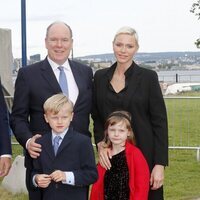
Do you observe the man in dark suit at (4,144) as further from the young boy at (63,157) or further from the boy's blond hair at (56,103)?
the boy's blond hair at (56,103)

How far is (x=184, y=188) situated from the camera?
22.1 feet

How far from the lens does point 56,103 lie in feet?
10.9

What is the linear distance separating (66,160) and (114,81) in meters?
0.74

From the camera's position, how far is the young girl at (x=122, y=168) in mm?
3604

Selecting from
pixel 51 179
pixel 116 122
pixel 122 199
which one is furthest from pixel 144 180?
pixel 51 179

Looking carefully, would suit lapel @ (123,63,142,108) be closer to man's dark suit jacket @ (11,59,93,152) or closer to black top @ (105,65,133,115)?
black top @ (105,65,133,115)

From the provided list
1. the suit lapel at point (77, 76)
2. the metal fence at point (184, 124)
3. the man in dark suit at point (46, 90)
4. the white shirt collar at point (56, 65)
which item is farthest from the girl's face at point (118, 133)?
the metal fence at point (184, 124)

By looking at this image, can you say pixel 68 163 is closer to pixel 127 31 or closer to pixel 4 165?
pixel 4 165

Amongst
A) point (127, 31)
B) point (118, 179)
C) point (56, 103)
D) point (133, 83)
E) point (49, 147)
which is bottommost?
point (118, 179)

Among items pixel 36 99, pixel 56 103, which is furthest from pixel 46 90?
pixel 56 103

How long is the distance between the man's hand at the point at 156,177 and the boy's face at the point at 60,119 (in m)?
0.79

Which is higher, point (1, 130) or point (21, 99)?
point (21, 99)

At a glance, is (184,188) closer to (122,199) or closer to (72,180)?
(122,199)

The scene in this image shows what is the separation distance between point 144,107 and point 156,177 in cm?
52
